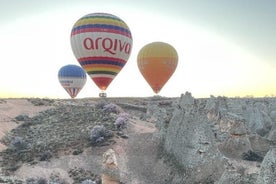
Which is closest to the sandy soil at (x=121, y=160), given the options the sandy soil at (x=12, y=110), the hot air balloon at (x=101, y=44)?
the sandy soil at (x=12, y=110)

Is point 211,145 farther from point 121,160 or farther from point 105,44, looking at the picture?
point 105,44

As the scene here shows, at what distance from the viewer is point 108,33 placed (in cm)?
7950

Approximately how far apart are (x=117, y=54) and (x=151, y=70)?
1581 cm

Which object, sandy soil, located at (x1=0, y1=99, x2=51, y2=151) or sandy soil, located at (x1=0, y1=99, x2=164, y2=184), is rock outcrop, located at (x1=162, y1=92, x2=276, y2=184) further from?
sandy soil, located at (x1=0, y1=99, x2=51, y2=151)

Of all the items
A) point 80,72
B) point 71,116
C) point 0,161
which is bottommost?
point 0,161

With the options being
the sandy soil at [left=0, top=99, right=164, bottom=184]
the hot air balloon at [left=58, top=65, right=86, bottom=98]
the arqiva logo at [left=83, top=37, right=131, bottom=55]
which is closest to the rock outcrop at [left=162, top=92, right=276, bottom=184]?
the sandy soil at [left=0, top=99, right=164, bottom=184]

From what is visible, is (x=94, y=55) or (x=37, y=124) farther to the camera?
(x=94, y=55)

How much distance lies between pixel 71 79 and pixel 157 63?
1928 centimetres

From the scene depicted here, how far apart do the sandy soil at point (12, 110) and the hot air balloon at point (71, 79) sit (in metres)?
18.3

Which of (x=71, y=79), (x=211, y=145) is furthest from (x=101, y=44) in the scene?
(x=211, y=145)

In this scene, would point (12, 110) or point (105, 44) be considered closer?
point (12, 110)

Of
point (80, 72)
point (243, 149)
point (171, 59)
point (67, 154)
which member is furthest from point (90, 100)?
point (243, 149)

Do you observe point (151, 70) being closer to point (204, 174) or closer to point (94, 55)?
point (94, 55)

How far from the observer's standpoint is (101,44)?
79.6 m
